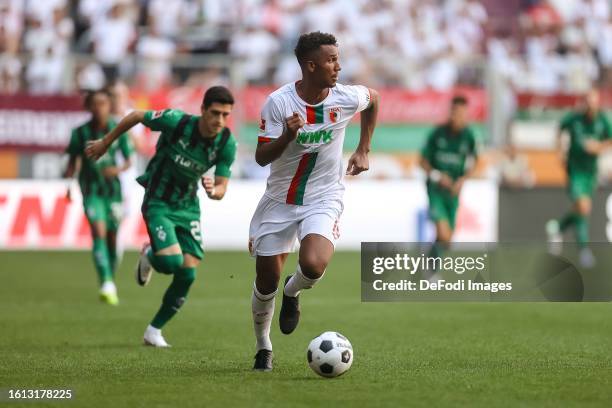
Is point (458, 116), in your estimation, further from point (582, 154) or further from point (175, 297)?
point (175, 297)

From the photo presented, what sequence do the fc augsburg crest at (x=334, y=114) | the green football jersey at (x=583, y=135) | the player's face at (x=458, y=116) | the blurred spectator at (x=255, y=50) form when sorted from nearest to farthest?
the fc augsburg crest at (x=334, y=114) → the player's face at (x=458, y=116) → the green football jersey at (x=583, y=135) → the blurred spectator at (x=255, y=50)

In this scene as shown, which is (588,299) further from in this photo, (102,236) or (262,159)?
(262,159)

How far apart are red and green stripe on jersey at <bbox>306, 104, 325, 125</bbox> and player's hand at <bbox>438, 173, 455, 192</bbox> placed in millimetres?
8225

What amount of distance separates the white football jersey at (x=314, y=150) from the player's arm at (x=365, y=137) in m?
0.13

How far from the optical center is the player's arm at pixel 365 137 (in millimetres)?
8812

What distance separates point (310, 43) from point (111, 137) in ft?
7.66

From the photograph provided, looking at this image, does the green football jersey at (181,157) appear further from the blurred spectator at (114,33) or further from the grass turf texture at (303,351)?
the blurred spectator at (114,33)

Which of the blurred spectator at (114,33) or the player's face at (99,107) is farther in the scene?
the blurred spectator at (114,33)

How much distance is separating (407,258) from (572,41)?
17.6 meters

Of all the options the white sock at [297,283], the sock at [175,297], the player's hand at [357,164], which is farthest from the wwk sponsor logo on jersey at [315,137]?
the sock at [175,297]

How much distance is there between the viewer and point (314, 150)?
8688mm

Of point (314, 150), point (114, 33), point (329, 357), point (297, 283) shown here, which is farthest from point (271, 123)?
point (114, 33)

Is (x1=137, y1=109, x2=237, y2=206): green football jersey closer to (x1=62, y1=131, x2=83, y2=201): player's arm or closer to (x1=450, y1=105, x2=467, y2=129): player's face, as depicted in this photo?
(x1=62, y1=131, x2=83, y2=201): player's arm

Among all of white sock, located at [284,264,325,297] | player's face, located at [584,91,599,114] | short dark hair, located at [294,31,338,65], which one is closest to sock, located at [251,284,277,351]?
white sock, located at [284,264,325,297]
